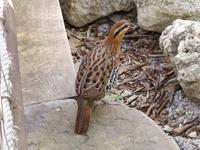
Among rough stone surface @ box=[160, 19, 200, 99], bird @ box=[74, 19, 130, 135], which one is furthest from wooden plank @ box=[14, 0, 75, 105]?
rough stone surface @ box=[160, 19, 200, 99]

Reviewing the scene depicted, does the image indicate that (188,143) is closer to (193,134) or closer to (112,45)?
(193,134)

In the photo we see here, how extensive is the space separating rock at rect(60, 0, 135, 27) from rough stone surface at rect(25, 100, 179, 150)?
1.62 metres

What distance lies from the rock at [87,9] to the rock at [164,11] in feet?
0.98

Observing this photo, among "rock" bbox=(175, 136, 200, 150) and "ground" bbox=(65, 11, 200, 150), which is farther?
"ground" bbox=(65, 11, 200, 150)

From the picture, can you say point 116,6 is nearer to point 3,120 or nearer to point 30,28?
point 30,28

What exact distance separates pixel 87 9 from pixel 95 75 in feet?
4.91

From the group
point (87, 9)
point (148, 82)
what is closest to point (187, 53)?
point (148, 82)

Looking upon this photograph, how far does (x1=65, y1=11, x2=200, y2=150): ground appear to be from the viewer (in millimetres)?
3715

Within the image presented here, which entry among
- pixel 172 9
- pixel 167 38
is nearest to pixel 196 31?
pixel 167 38

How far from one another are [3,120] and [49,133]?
2.34 feet

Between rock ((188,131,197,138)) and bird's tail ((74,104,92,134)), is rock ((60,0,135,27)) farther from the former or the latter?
bird's tail ((74,104,92,134))

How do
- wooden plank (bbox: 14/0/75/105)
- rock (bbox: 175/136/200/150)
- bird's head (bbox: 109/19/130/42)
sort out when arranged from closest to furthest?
wooden plank (bbox: 14/0/75/105) < bird's head (bbox: 109/19/130/42) < rock (bbox: 175/136/200/150)

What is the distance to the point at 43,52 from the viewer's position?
331 cm

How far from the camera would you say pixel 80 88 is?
2969 millimetres
